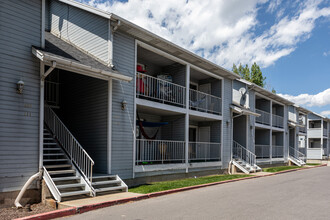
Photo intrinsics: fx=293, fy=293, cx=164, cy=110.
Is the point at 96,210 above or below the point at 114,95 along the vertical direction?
below

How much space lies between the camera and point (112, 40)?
420 inches

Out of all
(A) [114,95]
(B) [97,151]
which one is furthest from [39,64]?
(B) [97,151]

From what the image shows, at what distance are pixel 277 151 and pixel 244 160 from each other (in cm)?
743

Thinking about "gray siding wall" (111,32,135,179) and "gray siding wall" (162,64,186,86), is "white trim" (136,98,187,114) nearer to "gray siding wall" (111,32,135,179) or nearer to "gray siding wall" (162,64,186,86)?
"gray siding wall" (111,32,135,179)

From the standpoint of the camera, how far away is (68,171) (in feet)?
29.1

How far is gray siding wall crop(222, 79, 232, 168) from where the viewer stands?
57.0 feet

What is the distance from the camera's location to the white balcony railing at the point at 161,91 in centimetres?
1267

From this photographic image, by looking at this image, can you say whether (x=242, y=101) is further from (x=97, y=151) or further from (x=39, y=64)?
(x=39, y=64)

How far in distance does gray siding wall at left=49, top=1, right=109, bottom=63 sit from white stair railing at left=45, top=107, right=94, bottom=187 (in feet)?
9.26

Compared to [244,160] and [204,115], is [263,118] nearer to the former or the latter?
[244,160]

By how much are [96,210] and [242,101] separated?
14.9 meters

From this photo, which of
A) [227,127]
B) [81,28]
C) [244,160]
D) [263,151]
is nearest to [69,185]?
[81,28]

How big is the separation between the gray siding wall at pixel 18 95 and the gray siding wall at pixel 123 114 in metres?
2.94

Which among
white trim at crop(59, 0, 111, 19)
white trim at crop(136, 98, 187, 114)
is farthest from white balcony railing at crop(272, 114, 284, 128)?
white trim at crop(59, 0, 111, 19)
